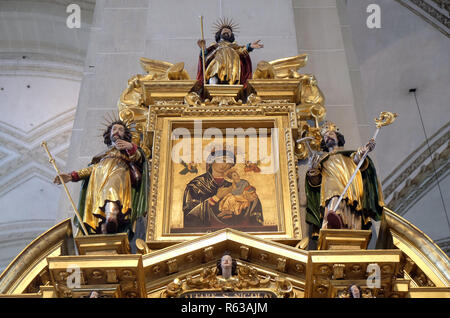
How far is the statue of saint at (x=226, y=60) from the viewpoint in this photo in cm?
671

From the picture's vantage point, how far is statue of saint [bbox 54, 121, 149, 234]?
17.3 feet

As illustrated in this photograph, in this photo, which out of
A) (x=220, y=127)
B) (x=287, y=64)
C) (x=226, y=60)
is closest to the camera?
(x=220, y=127)

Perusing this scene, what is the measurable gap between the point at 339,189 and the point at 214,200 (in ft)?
3.50

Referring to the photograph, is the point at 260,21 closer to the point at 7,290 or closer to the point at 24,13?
the point at 7,290

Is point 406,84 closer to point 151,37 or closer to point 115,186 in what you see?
point 151,37

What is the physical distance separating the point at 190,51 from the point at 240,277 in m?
3.43

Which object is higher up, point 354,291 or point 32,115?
point 32,115

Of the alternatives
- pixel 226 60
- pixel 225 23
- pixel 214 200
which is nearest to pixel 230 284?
pixel 214 200

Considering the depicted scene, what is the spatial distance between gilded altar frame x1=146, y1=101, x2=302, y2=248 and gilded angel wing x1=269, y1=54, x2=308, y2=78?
629 millimetres

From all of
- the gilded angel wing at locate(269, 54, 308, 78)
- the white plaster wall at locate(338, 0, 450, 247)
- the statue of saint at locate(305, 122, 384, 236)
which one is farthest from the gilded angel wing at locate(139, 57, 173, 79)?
the white plaster wall at locate(338, 0, 450, 247)

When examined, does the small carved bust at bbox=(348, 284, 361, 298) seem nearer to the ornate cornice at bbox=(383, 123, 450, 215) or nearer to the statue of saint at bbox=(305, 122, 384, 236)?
the statue of saint at bbox=(305, 122, 384, 236)

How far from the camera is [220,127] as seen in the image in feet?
20.5

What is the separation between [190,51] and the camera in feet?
24.7

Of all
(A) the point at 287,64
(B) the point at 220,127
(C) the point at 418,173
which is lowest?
(B) the point at 220,127
